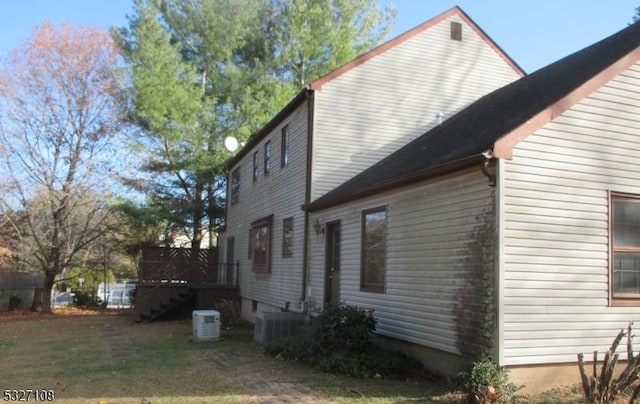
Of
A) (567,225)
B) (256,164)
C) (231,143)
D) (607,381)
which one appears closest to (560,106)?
(567,225)

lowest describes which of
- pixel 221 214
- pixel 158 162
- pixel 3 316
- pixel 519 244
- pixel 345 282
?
pixel 3 316

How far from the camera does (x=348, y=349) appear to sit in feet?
30.6

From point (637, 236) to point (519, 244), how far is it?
2.13 metres

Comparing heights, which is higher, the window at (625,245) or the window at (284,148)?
the window at (284,148)

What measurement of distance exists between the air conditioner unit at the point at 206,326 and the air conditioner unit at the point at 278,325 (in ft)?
4.60

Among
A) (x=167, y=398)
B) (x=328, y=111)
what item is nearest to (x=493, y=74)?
(x=328, y=111)

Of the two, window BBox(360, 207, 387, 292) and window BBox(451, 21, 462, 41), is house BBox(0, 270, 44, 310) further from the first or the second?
window BBox(451, 21, 462, 41)

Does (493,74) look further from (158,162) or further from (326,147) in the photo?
(158,162)

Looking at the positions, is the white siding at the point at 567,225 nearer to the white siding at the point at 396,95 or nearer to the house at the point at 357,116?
the house at the point at 357,116

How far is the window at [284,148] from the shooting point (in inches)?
624

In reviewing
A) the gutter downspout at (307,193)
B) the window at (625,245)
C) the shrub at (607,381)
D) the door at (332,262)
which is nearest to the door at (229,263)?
the gutter downspout at (307,193)

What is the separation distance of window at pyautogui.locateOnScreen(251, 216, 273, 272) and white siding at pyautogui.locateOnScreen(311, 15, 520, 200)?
12.9ft

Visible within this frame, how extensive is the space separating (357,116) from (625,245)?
7.44m

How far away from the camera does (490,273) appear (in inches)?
288
